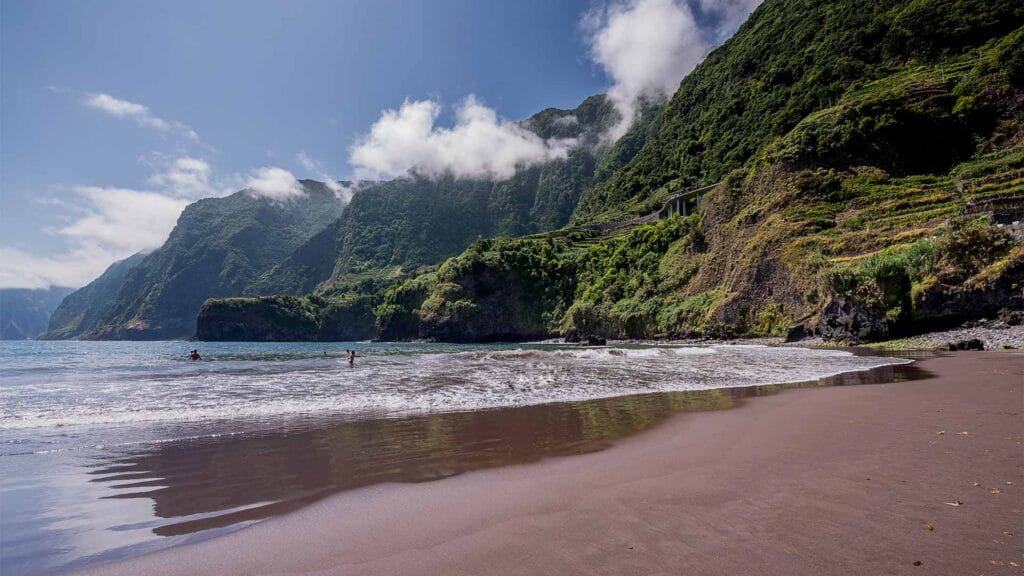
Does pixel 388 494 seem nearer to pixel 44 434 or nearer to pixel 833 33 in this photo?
pixel 44 434

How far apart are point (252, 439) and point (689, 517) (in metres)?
8.05

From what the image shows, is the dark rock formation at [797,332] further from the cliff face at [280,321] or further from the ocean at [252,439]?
the cliff face at [280,321]

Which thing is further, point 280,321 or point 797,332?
point 280,321

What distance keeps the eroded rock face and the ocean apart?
67.5 ft

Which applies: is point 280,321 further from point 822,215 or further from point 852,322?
point 852,322

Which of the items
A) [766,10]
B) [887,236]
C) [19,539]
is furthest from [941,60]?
[19,539]

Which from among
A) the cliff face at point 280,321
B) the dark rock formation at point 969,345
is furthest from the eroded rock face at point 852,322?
the cliff face at point 280,321

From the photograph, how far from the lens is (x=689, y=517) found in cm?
453

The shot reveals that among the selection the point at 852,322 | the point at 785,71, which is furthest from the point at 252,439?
the point at 785,71

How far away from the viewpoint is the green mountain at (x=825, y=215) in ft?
114

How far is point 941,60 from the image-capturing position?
227ft

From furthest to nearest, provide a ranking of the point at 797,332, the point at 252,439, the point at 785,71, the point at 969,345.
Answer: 1. the point at 785,71
2. the point at 797,332
3. the point at 969,345
4. the point at 252,439

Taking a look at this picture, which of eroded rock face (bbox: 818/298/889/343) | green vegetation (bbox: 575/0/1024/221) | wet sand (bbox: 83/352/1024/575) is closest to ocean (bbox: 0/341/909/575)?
wet sand (bbox: 83/352/1024/575)

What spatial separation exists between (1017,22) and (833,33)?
2913 centimetres
